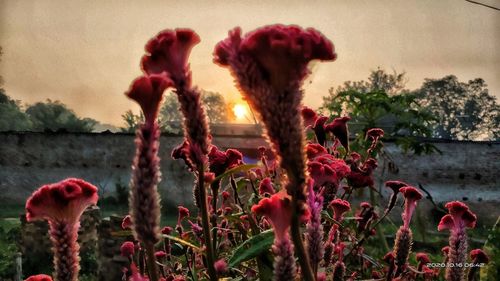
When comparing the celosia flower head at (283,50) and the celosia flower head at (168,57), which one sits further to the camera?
the celosia flower head at (168,57)

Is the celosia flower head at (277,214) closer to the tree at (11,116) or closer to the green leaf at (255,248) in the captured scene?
the green leaf at (255,248)

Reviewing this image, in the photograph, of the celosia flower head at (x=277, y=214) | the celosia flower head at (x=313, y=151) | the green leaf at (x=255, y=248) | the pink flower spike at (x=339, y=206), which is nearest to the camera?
the celosia flower head at (x=277, y=214)

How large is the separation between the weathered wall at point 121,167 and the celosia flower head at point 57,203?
16.1 m

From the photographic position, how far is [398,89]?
48.4 m

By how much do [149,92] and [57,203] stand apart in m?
0.35

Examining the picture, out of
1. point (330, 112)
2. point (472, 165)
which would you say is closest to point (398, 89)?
Result: point (472, 165)

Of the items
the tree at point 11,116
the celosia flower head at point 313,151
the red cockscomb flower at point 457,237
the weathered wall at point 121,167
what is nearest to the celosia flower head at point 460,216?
the red cockscomb flower at point 457,237

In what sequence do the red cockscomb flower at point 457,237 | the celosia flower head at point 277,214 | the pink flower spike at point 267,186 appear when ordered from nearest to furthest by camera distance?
the celosia flower head at point 277,214, the red cockscomb flower at point 457,237, the pink flower spike at point 267,186

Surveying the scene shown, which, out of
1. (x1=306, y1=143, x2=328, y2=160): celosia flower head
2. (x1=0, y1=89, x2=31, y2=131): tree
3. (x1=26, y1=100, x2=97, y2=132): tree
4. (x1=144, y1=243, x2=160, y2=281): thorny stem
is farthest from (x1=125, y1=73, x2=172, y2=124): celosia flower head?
(x1=0, y1=89, x2=31, y2=131): tree

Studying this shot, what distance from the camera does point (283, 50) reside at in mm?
1056

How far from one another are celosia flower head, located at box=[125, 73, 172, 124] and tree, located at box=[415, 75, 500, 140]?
54.0 m

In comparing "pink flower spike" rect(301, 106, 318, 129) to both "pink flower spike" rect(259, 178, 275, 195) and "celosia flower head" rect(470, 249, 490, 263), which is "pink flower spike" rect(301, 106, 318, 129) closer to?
"pink flower spike" rect(259, 178, 275, 195)

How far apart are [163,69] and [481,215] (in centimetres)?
1810

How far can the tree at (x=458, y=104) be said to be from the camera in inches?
2089
